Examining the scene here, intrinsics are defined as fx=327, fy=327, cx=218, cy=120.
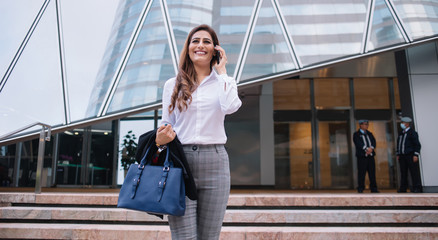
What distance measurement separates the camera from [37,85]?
6406 millimetres

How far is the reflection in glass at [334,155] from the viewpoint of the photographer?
11.3 metres

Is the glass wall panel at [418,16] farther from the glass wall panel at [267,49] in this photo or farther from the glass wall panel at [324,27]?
the glass wall panel at [267,49]

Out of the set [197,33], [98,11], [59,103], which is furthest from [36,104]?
[197,33]

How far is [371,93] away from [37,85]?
10749 millimetres

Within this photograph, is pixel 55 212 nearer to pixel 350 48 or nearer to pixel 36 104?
pixel 36 104

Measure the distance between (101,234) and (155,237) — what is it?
2.30 ft

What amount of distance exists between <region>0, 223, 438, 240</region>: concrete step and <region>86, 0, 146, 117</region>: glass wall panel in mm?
2330

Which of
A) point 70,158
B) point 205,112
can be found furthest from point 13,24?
point 205,112

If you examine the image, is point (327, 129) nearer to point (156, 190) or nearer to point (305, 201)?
point (305, 201)

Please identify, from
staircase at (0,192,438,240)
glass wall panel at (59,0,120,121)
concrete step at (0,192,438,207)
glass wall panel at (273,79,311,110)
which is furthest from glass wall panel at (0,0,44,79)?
glass wall panel at (273,79,311,110)

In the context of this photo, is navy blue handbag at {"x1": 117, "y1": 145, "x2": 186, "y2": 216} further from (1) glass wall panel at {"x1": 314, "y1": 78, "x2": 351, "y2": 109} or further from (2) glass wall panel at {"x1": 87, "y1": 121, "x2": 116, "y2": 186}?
(1) glass wall panel at {"x1": 314, "y1": 78, "x2": 351, "y2": 109}

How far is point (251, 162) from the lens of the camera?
11.9 metres

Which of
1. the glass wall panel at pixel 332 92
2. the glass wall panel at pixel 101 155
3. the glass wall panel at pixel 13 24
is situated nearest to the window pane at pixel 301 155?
the glass wall panel at pixel 332 92

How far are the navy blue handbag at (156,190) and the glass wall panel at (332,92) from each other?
11.2 m
